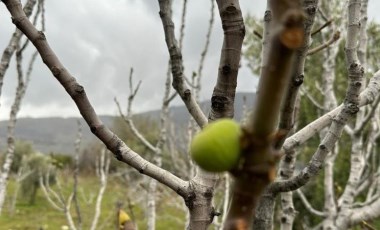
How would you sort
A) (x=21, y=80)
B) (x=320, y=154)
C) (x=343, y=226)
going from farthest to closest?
(x=343, y=226), (x=21, y=80), (x=320, y=154)

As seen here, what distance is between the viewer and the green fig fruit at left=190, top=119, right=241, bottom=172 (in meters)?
0.54

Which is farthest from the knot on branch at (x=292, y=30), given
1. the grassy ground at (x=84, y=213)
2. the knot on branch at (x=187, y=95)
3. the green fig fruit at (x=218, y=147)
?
the grassy ground at (x=84, y=213)

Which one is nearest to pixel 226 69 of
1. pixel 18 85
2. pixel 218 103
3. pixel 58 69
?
pixel 218 103

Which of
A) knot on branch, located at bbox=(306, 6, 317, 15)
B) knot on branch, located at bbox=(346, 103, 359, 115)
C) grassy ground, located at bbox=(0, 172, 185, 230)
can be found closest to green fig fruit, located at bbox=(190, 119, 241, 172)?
knot on branch, located at bbox=(306, 6, 317, 15)

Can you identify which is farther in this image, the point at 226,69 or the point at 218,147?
the point at 226,69

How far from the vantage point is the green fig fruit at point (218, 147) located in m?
0.54

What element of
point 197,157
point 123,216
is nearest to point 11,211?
point 123,216

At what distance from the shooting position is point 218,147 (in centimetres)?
55

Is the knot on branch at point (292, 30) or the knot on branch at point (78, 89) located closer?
the knot on branch at point (292, 30)

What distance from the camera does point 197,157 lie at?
1.90 feet

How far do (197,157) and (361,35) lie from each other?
303 centimetres

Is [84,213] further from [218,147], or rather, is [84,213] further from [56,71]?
[218,147]

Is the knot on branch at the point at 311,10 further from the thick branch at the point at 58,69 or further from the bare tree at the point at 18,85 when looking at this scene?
the bare tree at the point at 18,85

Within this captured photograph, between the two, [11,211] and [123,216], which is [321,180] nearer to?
[123,216]
